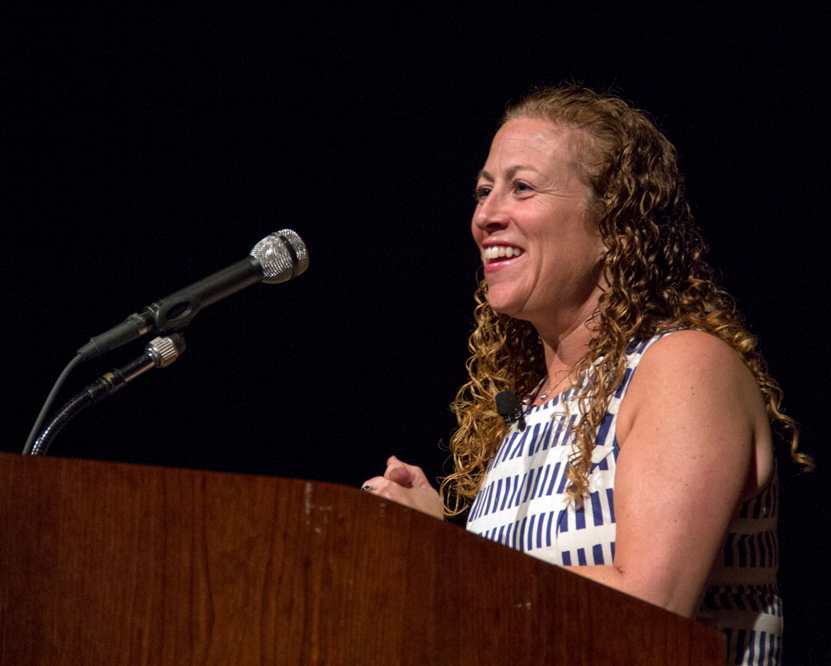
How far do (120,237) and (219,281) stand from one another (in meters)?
1.83

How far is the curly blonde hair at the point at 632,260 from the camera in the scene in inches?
78.2

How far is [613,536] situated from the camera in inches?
71.7

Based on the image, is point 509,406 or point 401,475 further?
point 509,406

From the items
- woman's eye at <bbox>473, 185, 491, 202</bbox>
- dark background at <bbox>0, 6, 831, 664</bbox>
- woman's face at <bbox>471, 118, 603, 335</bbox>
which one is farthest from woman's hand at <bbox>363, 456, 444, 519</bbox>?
dark background at <bbox>0, 6, 831, 664</bbox>

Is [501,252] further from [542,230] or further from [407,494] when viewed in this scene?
[407,494]

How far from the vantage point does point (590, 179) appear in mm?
2219

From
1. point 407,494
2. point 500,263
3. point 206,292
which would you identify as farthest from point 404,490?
point 500,263

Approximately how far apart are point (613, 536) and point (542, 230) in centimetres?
64

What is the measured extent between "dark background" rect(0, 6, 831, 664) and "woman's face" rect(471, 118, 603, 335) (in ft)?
3.65

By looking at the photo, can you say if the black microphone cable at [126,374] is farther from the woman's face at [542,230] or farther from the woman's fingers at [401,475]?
the woman's face at [542,230]

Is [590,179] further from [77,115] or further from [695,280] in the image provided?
[77,115]

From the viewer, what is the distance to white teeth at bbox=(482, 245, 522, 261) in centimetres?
224

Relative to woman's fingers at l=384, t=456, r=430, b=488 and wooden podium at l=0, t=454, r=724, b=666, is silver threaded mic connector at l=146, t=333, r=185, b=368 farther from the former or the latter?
wooden podium at l=0, t=454, r=724, b=666

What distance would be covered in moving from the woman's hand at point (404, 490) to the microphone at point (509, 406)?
0.28 metres
